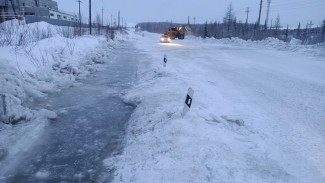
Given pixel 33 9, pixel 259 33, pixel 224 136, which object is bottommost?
pixel 224 136

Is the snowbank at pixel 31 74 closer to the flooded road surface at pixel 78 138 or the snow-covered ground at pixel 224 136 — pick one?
the flooded road surface at pixel 78 138

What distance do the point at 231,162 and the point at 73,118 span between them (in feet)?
12.9

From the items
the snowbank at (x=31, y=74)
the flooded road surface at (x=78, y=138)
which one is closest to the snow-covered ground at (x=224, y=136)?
the flooded road surface at (x=78, y=138)

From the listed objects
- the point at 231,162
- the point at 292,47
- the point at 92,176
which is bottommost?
the point at 92,176

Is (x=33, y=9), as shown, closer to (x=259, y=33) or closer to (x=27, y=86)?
(x=259, y=33)

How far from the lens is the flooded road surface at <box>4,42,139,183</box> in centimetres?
342

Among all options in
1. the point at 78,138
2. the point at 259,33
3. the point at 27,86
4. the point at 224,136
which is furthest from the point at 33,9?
the point at 224,136

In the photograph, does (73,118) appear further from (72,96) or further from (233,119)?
(233,119)

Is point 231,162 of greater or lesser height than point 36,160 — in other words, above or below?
above

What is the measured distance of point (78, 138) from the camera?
180 inches

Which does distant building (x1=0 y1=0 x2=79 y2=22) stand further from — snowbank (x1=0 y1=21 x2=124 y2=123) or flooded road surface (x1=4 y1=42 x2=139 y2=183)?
flooded road surface (x1=4 y1=42 x2=139 y2=183)

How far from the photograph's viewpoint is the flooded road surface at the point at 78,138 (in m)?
3.42

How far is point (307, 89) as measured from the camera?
7.93m

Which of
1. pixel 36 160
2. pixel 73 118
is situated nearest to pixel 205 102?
pixel 73 118
